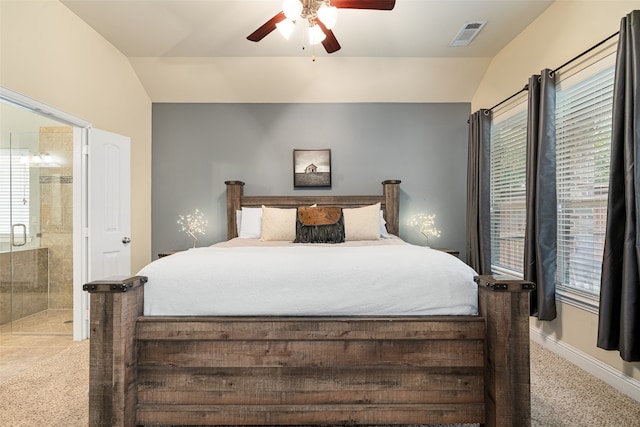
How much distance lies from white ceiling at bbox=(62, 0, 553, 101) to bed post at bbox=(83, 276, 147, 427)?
249 centimetres

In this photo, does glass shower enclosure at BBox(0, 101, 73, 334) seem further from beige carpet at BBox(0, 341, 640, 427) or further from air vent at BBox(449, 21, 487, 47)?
air vent at BBox(449, 21, 487, 47)

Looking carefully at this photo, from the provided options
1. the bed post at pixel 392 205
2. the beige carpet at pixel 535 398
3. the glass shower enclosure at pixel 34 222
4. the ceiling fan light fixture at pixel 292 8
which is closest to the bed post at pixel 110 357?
the beige carpet at pixel 535 398

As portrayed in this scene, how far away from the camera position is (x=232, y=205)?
4.19m

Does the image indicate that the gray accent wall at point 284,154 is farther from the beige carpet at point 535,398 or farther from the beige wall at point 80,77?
the beige carpet at point 535,398

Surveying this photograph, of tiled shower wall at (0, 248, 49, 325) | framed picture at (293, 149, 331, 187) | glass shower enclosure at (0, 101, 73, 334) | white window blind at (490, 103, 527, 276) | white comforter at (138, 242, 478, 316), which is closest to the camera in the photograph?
white comforter at (138, 242, 478, 316)

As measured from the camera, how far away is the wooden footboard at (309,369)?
5.28 ft

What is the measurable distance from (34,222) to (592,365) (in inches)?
217

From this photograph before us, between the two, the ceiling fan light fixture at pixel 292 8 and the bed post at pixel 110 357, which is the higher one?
the ceiling fan light fixture at pixel 292 8

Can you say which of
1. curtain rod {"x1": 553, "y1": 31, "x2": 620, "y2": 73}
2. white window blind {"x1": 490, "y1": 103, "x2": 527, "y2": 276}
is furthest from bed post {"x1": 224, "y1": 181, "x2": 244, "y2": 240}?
curtain rod {"x1": 553, "y1": 31, "x2": 620, "y2": 73}

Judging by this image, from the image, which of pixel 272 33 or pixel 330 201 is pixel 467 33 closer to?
pixel 272 33

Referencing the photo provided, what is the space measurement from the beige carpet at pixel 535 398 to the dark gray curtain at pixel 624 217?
1.05 ft

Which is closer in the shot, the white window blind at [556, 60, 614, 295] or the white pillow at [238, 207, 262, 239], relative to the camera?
the white window blind at [556, 60, 614, 295]

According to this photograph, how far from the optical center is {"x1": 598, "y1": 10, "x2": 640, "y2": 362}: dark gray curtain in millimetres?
1968

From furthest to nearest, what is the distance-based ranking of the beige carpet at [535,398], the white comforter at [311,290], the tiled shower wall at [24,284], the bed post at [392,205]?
the bed post at [392,205]
the tiled shower wall at [24,284]
the beige carpet at [535,398]
the white comforter at [311,290]
